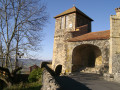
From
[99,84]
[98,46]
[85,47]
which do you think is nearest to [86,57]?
[85,47]

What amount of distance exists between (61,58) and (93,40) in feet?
20.1

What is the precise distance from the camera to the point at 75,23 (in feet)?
61.3

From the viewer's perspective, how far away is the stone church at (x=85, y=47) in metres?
9.91

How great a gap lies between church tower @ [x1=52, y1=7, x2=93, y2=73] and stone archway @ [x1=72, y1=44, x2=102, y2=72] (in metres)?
2.60

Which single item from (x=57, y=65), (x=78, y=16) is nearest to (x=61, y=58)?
(x=57, y=65)

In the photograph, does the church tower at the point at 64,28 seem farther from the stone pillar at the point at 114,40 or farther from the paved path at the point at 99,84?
the paved path at the point at 99,84

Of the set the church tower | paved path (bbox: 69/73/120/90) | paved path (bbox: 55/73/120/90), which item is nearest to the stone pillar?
paved path (bbox: 69/73/120/90)

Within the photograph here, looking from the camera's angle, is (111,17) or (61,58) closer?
(111,17)

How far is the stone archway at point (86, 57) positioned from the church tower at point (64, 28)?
2602 millimetres

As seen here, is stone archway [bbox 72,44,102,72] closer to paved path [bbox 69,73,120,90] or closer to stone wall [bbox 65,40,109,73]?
stone wall [bbox 65,40,109,73]

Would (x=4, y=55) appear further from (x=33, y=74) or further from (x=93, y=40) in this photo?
(x=93, y=40)

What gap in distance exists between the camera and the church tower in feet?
57.7

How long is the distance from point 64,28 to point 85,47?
582 cm

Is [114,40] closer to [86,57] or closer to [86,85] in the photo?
[86,85]
